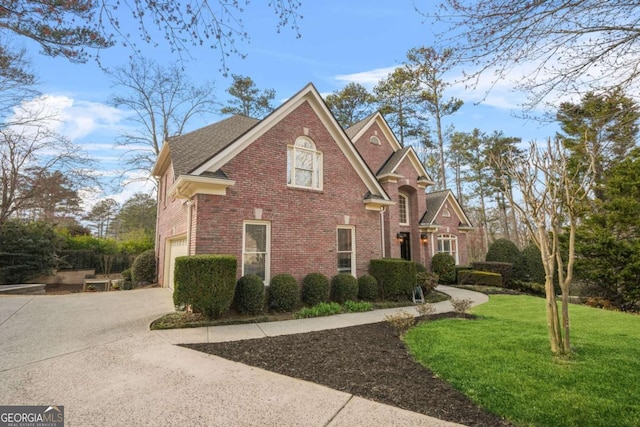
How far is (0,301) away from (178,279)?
806 cm

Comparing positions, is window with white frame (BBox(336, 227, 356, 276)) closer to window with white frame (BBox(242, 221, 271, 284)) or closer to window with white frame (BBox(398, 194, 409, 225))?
window with white frame (BBox(242, 221, 271, 284))

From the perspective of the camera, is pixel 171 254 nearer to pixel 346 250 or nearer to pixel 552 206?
pixel 346 250

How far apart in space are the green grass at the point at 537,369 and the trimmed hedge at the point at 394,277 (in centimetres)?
366

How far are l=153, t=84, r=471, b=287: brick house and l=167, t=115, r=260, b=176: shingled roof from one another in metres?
0.04

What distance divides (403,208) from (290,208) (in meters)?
11.1

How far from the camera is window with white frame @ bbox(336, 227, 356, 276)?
10.9m

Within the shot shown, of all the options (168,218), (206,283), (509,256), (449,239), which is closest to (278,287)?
(206,283)

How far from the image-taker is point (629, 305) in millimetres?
12367

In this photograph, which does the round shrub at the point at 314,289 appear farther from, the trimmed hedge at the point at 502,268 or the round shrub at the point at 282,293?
the trimmed hedge at the point at 502,268

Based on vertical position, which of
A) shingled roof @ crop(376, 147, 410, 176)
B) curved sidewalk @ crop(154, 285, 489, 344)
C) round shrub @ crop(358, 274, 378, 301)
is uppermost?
shingled roof @ crop(376, 147, 410, 176)

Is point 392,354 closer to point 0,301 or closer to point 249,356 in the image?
point 249,356

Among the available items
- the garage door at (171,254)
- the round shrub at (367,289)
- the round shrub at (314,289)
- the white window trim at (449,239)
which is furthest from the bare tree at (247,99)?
the round shrub at (314,289)

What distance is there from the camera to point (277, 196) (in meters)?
9.44

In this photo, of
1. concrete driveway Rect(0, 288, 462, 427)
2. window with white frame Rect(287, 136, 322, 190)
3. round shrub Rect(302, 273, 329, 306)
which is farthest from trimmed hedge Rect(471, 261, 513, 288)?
concrete driveway Rect(0, 288, 462, 427)
